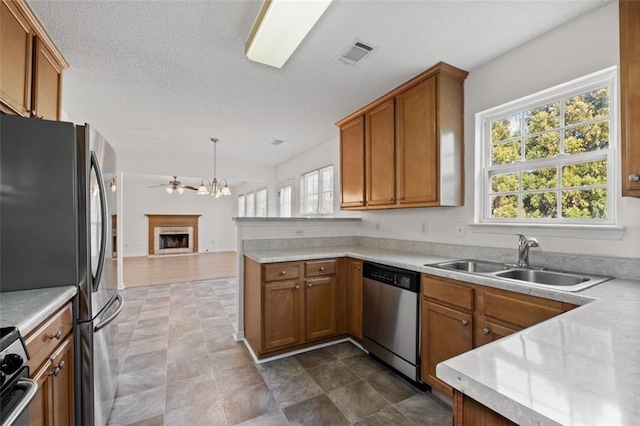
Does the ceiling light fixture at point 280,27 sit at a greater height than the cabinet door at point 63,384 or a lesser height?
greater

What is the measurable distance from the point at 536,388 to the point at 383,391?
1761 millimetres

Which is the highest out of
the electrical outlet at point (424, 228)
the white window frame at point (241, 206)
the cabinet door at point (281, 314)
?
the white window frame at point (241, 206)

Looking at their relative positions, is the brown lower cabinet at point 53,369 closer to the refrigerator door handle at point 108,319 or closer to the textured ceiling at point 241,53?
the refrigerator door handle at point 108,319

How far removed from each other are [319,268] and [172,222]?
8535 millimetres

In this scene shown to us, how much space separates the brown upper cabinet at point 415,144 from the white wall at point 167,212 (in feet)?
24.2

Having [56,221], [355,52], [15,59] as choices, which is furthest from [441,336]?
[15,59]

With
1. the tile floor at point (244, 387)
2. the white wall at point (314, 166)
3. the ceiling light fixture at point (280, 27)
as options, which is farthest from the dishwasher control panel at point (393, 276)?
the ceiling light fixture at point (280, 27)

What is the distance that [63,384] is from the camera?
129 centimetres

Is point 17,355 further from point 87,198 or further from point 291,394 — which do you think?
point 291,394

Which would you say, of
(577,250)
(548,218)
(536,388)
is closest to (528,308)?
(577,250)

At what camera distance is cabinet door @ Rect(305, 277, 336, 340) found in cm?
267

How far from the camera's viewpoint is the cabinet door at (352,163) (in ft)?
10.7

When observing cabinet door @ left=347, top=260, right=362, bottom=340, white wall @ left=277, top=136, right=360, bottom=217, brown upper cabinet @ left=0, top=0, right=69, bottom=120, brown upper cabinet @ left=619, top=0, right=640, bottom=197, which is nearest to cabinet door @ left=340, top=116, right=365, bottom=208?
white wall @ left=277, top=136, right=360, bottom=217

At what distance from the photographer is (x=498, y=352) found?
0.75 metres
